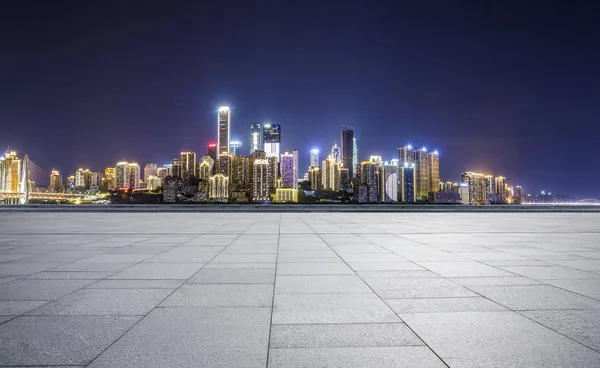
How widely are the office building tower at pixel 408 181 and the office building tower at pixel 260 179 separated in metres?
59.7

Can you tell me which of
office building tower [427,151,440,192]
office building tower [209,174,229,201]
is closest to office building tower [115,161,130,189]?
office building tower [209,174,229,201]

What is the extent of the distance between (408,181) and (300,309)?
170593 mm

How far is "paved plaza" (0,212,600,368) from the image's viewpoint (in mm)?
3660

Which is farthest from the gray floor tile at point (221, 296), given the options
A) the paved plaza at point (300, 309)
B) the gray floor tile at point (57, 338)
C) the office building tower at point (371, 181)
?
the office building tower at point (371, 181)

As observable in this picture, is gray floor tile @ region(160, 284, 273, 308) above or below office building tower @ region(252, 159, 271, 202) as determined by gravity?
below

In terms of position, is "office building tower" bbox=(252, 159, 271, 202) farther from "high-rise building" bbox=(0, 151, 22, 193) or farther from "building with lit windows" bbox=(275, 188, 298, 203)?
"high-rise building" bbox=(0, 151, 22, 193)

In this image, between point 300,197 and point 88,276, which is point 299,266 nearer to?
point 88,276

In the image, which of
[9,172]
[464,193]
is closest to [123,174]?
[9,172]

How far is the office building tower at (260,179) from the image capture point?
17662 centimetres

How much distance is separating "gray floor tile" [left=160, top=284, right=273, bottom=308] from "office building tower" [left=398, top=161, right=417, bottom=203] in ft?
528

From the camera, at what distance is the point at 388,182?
548 feet

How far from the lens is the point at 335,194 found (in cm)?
16362

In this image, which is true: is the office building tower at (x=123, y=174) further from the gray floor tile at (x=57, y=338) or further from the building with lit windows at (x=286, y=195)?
the gray floor tile at (x=57, y=338)

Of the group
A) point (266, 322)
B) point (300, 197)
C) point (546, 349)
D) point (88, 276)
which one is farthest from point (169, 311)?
point (300, 197)
